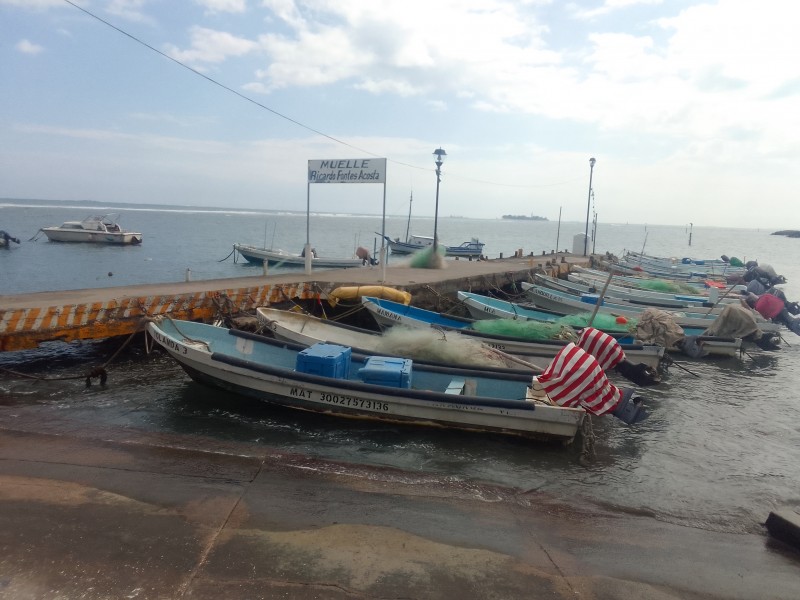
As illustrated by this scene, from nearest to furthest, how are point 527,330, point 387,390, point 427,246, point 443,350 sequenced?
1. point 387,390
2. point 443,350
3. point 527,330
4. point 427,246

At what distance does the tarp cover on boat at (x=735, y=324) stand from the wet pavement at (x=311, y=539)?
1127cm

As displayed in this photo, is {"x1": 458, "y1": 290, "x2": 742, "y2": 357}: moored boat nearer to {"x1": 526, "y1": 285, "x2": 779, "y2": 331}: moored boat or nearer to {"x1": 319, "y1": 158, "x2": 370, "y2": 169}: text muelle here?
{"x1": 526, "y1": 285, "x2": 779, "y2": 331}: moored boat

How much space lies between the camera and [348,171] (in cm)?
1730

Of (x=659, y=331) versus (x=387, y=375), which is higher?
(x=659, y=331)

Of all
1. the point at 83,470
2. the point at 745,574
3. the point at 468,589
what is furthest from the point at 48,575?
the point at 745,574

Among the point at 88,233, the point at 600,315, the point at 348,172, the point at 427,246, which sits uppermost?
the point at 348,172

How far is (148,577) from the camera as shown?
4.13 metres

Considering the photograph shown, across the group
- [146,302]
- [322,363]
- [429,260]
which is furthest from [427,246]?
[322,363]

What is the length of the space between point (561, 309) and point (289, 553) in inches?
659

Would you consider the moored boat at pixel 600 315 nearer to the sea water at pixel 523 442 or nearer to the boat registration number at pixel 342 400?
the sea water at pixel 523 442

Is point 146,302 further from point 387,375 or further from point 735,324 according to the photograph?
point 735,324

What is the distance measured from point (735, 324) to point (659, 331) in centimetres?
309

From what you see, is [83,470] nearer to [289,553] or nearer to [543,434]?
[289,553]

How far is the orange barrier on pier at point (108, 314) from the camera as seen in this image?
9.89 meters
